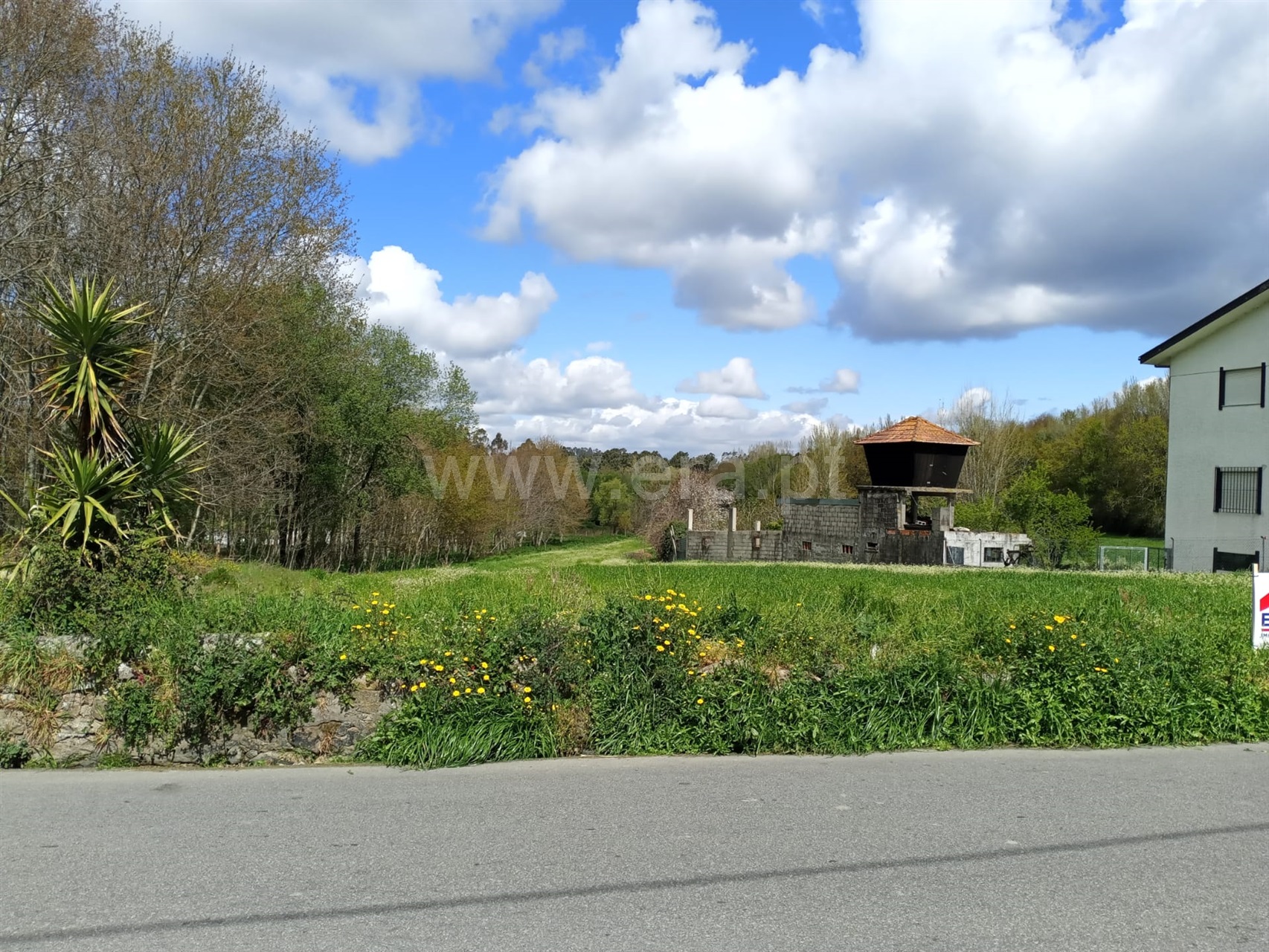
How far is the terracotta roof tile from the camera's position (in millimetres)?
33250

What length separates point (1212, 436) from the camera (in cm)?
3025

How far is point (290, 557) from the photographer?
4128 cm

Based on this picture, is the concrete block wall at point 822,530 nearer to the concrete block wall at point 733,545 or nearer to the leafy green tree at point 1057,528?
the concrete block wall at point 733,545

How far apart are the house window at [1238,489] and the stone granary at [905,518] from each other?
600 cm

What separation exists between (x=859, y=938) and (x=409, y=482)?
40719 millimetres

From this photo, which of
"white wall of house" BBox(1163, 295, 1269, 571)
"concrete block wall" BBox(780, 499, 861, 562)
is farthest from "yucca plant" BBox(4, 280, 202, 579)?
"white wall of house" BBox(1163, 295, 1269, 571)

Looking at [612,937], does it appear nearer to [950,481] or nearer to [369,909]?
[369,909]

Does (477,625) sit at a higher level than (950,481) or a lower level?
lower

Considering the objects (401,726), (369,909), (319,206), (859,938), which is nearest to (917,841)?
(859,938)

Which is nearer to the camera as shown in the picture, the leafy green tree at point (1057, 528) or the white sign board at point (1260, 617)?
the white sign board at point (1260, 617)

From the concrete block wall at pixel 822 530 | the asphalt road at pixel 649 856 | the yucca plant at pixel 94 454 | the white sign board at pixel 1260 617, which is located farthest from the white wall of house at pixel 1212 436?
the yucca plant at pixel 94 454

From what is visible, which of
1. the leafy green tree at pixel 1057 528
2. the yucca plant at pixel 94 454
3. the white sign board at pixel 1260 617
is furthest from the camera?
the leafy green tree at pixel 1057 528

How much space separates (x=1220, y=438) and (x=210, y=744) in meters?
31.1

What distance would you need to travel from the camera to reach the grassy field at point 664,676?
727 centimetres
